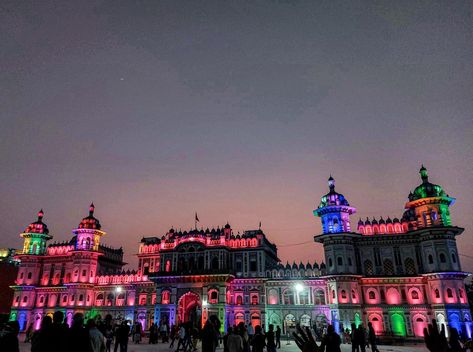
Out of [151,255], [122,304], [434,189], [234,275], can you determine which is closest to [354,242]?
[434,189]

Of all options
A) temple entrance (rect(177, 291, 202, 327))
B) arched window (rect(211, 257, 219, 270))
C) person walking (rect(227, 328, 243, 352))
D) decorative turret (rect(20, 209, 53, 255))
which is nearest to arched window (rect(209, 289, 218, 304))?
temple entrance (rect(177, 291, 202, 327))

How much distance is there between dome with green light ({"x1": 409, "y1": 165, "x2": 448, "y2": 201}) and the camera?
1786 inches

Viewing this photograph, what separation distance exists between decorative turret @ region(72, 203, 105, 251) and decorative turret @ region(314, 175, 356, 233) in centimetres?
3471

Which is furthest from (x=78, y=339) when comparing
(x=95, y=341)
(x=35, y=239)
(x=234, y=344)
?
(x=35, y=239)

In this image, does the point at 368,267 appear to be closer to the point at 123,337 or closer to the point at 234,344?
the point at 123,337

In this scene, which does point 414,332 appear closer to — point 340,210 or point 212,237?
point 340,210

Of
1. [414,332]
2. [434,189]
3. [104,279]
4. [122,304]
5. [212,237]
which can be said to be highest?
[434,189]

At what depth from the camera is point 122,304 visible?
5525 centimetres

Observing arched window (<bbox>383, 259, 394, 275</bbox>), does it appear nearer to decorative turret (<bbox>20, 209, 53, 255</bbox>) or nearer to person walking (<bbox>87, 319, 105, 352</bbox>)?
person walking (<bbox>87, 319, 105, 352</bbox>)

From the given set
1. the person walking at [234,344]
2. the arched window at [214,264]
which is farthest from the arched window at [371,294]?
the person walking at [234,344]

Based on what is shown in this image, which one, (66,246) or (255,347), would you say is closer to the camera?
(255,347)

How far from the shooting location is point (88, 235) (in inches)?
2322

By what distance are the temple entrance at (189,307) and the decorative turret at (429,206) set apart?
29344mm

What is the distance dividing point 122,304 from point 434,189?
45628 millimetres
